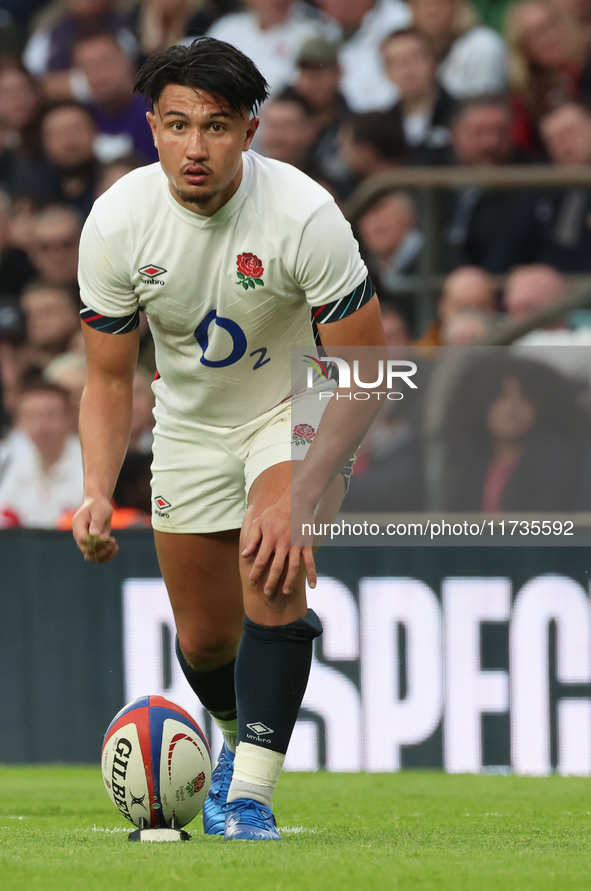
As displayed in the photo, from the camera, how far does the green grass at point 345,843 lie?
2697mm

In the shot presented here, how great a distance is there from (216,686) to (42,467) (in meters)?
3.30

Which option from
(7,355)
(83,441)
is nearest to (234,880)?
(83,441)

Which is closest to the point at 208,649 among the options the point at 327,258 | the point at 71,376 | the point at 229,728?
the point at 229,728

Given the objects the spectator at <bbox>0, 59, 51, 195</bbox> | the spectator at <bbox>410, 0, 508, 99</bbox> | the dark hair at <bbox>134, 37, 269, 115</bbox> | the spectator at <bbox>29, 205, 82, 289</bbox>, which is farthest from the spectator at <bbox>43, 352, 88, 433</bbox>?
the dark hair at <bbox>134, 37, 269, 115</bbox>

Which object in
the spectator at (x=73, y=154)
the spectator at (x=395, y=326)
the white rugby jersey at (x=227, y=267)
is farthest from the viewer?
the spectator at (x=73, y=154)

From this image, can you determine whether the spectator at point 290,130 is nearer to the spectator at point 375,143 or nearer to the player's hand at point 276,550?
→ the spectator at point 375,143

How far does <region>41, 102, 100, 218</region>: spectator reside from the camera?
339 inches

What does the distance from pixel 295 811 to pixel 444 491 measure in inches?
84.7

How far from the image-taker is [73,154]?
8.64 m

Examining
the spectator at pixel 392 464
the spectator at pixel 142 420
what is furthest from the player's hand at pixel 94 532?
the spectator at pixel 142 420

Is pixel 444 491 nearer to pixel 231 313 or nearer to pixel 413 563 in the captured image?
pixel 413 563

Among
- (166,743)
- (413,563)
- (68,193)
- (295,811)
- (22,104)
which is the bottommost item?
(295,811)

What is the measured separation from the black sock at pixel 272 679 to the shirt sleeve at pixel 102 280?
0.98 meters

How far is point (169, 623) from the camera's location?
6.59m
